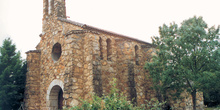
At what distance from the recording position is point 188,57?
33.7 feet

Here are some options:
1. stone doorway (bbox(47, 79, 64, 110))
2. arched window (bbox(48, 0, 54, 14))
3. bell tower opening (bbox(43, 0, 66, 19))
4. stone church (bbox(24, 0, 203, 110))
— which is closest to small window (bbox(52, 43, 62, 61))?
stone church (bbox(24, 0, 203, 110))

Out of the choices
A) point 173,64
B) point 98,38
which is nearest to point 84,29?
point 98,38

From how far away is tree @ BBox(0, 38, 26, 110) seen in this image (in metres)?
11.6

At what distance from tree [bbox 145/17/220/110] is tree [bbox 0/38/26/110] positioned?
8.48 m

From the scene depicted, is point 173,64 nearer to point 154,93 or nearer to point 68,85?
point 154,93

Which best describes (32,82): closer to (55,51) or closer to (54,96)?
(54,96)

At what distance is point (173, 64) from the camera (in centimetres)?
1084

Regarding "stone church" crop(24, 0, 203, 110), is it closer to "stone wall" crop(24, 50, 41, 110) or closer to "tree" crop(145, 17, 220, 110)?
"stone wall" crop(24, 50, 41, 110)

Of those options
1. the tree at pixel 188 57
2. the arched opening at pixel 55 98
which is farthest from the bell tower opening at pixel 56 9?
the tree at pixel 188 57

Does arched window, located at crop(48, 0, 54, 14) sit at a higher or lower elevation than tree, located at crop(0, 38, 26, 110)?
higher

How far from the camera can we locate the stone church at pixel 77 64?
9656 millimetres

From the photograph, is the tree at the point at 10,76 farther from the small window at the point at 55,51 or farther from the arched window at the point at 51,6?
the arched window at the point at 51,6

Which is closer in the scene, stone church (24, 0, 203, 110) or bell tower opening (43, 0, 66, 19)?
stone church (24, 0, 203, 110)

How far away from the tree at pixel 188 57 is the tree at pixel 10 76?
27.8 feet
